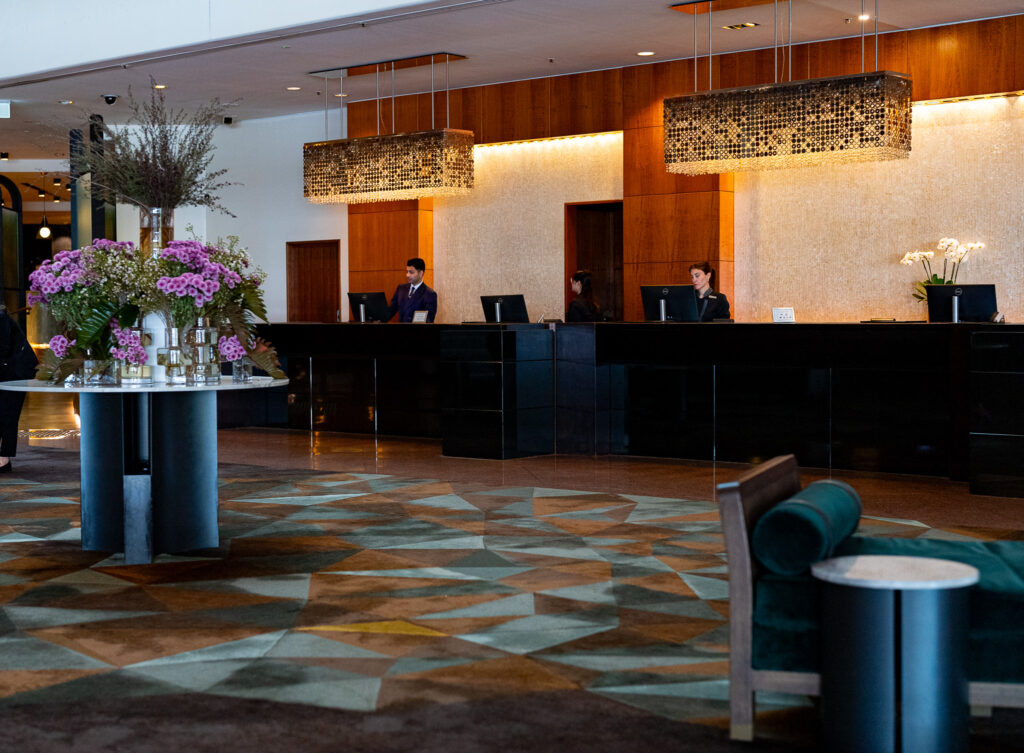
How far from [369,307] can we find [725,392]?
436 cm

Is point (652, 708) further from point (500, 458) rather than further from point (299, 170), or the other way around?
point (299, 170)

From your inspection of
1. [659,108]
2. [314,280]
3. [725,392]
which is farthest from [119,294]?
[314,280]

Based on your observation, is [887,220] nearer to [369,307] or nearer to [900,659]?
[369,307]

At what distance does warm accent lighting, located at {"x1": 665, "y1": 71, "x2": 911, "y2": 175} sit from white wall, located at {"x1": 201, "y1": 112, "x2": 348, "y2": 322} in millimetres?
6249

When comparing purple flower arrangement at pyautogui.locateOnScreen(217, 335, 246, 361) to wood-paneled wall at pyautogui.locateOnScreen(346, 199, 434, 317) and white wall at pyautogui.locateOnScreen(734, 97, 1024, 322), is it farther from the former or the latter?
wood-paneled wall at pyautogui.locateOnScreen(346, 199, 434, 317)

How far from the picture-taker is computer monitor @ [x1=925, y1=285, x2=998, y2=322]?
8.88 m

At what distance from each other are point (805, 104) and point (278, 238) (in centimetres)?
849

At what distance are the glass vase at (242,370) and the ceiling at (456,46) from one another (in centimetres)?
426

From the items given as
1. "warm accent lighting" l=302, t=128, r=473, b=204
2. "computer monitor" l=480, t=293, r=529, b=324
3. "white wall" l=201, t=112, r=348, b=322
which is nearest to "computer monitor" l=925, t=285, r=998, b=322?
"computer monitor" l=480, t=293, r=529, b=324

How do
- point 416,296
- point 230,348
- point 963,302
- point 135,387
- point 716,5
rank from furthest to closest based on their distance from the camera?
point 416,296
point 716,5
point 963,302
point 230,348
point 135,387

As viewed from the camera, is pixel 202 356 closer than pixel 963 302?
Yes

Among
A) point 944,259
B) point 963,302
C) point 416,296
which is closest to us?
point 963,302

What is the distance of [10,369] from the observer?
8.87 metres

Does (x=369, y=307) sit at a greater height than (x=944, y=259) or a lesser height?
lesser
